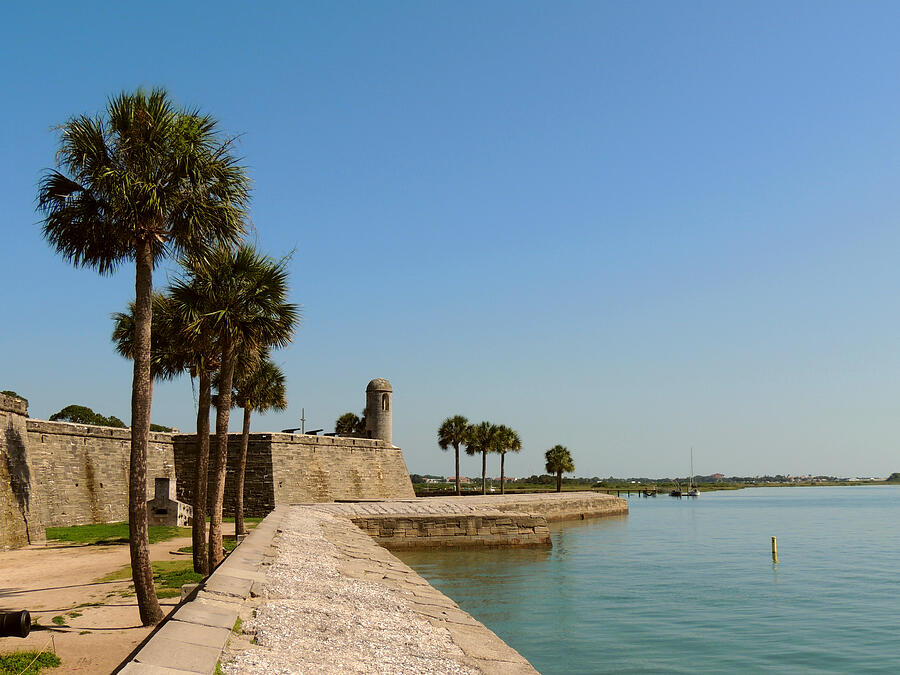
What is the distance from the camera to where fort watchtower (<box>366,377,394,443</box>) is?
50875mm

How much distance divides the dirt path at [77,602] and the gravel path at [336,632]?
202cm

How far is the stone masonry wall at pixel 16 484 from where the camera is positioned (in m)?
22.6

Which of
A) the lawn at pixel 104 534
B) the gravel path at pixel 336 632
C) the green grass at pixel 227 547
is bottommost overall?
the lawn at pixel 104 534

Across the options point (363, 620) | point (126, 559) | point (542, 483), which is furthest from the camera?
point (542, 483)

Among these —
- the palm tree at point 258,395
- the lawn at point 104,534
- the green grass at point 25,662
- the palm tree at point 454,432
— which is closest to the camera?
the green grass at point 25,662

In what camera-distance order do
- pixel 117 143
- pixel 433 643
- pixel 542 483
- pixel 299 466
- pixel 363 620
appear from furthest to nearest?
pixel 542 483 < pixel 299 466 < pixel 117 143 < pixel 363 620 < pixel 433 643

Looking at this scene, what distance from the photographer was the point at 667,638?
559 inches

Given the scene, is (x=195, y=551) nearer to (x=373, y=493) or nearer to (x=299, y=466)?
(x=299, y=466)

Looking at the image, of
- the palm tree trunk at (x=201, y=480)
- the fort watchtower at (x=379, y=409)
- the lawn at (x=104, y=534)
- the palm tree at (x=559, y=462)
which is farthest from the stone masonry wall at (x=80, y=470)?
the palm tree at (x=559, y=462)

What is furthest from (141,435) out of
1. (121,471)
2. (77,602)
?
(121,471)

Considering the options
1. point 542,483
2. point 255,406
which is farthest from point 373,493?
point 542,483

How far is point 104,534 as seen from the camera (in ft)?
83.0

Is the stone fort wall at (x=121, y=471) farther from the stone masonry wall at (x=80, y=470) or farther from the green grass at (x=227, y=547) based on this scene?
the green grass at (x=227, y=547)

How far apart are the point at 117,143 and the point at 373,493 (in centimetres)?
3628
